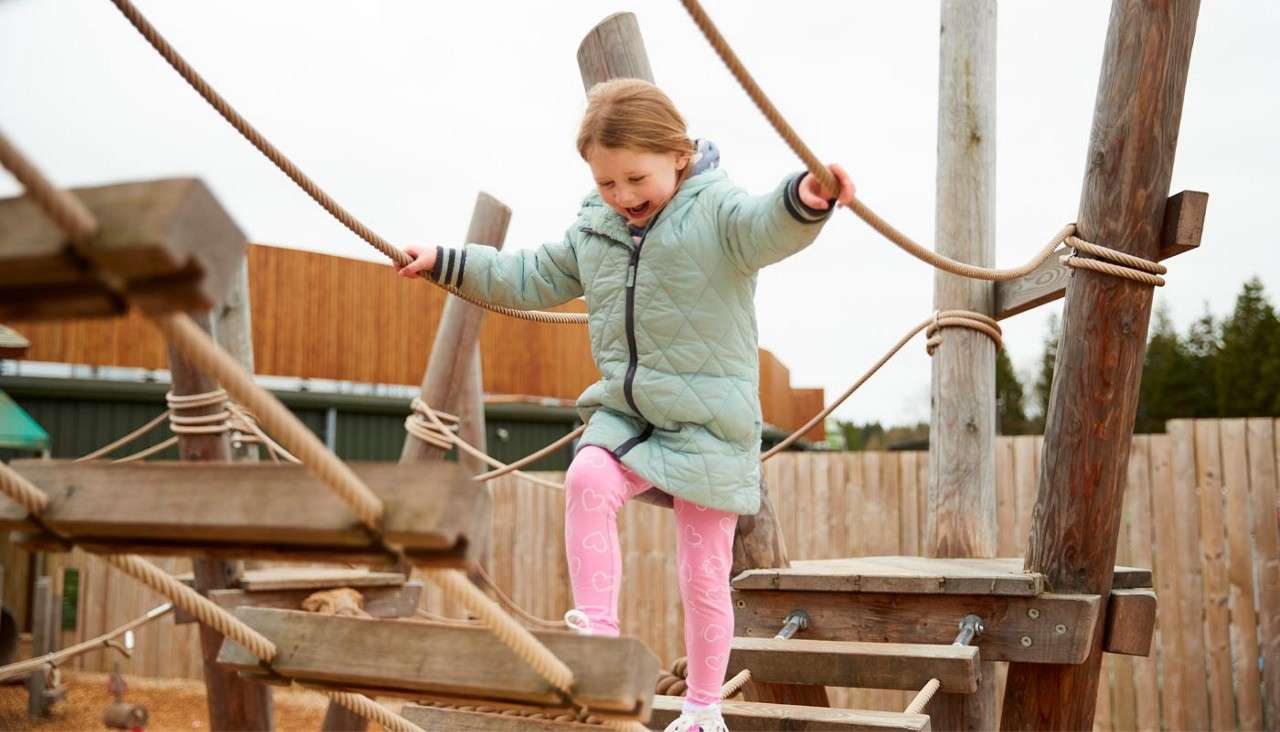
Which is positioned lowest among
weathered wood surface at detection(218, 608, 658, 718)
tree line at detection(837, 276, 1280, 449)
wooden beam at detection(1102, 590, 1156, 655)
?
wooden beam at detection(1102, 590, 1156, 655)

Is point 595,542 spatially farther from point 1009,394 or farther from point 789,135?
point 1009,394

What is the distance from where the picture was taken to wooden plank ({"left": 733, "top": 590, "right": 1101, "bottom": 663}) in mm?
2703

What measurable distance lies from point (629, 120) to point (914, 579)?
1.51 m

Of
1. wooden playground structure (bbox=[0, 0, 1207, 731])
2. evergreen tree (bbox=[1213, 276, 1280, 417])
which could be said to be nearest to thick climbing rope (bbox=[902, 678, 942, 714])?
wooden playground structure (bbox=[0, 0, 1207, 731])

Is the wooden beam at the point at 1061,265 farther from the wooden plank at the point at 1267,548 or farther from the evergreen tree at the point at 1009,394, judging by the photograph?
the evergreen tree at the point at 1009,394

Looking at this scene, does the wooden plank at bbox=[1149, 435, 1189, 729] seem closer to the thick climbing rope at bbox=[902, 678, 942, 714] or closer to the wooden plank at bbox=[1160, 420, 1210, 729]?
the wooden plank at bbox=[1160, 420, 1210, 729]

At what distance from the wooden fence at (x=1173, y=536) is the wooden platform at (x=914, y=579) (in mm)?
3290

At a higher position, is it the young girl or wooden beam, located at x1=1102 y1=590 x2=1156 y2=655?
the young girl

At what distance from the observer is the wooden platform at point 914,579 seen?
2773 millimetres

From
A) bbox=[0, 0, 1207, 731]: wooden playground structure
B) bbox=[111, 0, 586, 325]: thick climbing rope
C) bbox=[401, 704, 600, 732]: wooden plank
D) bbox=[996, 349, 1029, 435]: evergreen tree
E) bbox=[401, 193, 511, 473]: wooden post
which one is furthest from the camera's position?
bbox=[996, 349, 1029, 435]: evergreen tree

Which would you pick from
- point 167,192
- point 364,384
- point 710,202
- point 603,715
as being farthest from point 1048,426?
point 364,384

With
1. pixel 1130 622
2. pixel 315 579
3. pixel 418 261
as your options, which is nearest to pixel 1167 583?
pixel 1130 622

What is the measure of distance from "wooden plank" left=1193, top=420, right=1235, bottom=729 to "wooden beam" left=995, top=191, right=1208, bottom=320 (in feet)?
9.95

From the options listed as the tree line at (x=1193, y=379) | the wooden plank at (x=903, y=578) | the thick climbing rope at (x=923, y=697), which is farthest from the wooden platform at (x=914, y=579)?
the tree line at (x=1193, y=379)
